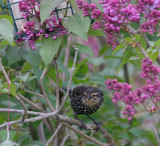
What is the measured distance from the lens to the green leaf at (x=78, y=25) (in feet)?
7.05

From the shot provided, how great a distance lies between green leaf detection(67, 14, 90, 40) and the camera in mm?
2148

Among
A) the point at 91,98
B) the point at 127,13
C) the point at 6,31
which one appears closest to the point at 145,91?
the point at 127,13

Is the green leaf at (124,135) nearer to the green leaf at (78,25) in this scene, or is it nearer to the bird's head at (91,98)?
the bird's head at (91,98)

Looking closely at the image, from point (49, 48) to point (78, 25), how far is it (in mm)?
279

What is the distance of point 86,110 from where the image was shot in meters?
3.56

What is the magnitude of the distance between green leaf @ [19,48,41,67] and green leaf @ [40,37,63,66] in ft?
1.57

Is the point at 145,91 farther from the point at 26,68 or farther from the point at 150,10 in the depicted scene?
the point at 26,68

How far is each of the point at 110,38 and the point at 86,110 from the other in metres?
1.29

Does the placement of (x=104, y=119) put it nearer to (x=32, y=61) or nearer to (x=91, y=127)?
(x=91, y=127)

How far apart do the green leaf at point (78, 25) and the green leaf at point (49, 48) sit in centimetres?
18

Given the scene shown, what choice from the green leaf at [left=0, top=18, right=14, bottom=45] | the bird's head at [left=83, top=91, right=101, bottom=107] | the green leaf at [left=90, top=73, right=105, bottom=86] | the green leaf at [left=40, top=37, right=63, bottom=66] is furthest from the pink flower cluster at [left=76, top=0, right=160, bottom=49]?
the bird's head at [left=83, top=91, right=101, bottom=107]

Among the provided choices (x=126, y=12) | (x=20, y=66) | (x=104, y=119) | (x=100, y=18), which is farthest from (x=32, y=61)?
(x=104, y=119)

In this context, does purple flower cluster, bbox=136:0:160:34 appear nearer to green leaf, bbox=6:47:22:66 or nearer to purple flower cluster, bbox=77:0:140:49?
purple flower cluster, bbox=77:0:140:49

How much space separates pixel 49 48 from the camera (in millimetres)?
2285
